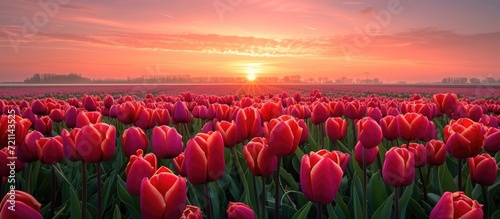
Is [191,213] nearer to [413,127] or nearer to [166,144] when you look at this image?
[166,144]

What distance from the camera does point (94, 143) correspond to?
2.21 m

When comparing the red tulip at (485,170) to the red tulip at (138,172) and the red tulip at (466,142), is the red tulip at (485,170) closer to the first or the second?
the red tulip at (466,142)

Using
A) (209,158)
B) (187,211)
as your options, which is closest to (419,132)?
(209,158)

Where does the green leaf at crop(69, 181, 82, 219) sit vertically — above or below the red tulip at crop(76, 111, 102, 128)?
below

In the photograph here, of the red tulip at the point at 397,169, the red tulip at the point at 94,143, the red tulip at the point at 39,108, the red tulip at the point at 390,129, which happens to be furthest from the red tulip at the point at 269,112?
the red tulip at the point at 39,108

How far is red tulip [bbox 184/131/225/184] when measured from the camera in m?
1.94

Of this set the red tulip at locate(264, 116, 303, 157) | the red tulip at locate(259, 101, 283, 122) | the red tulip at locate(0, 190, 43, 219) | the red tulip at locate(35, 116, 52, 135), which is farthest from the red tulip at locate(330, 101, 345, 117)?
the red tulip at locate(0, 190, 43, 219)

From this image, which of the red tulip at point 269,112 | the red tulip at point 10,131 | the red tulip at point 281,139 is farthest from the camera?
the red tulip at point 269,112

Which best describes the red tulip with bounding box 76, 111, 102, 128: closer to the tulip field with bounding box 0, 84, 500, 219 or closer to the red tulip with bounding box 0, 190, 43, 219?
the tulip field with bounding box 0, 84, 500, 219

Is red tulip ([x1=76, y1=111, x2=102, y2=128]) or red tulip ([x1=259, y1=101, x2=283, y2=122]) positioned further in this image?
red tulip ([x1=259, y1=101, x2=283, y2=122])

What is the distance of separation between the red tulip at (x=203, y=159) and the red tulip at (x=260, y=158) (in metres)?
0.28

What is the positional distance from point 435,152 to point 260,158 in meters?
1.57

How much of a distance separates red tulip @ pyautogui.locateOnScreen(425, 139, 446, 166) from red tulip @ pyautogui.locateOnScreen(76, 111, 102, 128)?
2.79m

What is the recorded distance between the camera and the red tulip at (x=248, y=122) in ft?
9.75
